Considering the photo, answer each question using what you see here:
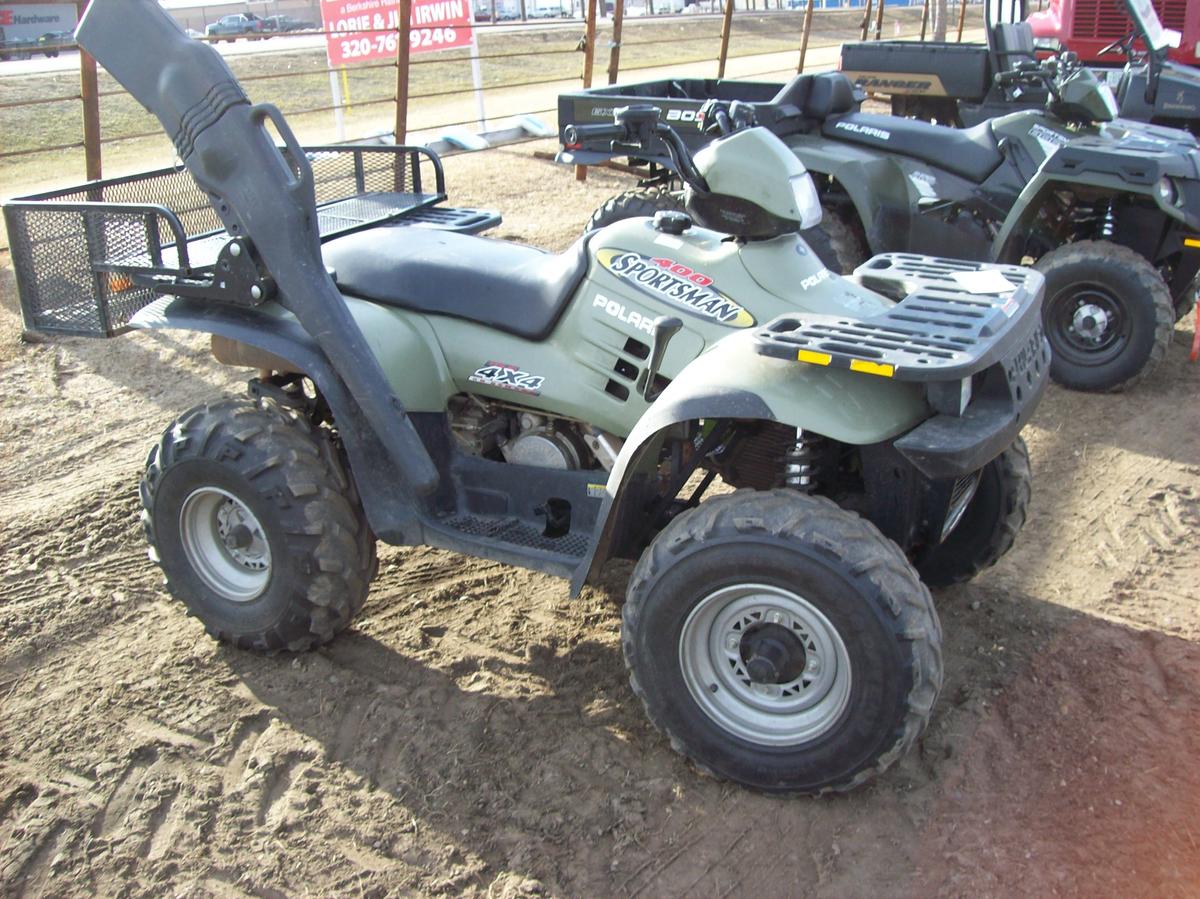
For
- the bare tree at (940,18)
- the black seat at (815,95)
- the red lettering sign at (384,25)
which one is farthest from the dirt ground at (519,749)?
the bare tree at (940,18)

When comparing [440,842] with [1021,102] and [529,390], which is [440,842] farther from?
[1021,102]

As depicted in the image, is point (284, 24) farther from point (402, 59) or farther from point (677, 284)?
point (677, 284)

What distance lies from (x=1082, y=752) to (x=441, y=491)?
6.87 feet

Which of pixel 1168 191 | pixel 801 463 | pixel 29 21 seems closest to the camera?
pixel 801 463

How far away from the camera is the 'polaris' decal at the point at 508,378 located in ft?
11.7

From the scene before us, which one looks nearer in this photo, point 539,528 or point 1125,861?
point 1125,861

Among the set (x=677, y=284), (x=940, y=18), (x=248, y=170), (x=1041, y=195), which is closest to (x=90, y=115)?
(x=248, y=170)

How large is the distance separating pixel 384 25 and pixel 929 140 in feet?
25.2

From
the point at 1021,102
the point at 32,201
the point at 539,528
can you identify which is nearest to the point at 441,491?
the point at 539,528

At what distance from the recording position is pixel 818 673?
2922mm

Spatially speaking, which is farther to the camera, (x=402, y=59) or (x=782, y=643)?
(x=402, y=59)

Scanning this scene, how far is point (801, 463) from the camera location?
3.14 m

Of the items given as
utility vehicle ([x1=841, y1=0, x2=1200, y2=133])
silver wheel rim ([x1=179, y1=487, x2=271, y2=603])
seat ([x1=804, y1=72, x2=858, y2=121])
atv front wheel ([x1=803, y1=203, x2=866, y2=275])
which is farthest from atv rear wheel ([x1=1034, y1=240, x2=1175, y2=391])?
silver wheel rim ([x1=179, y1=487, x2=271, y2=603])

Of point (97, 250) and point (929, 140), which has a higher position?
point (97, 250)
